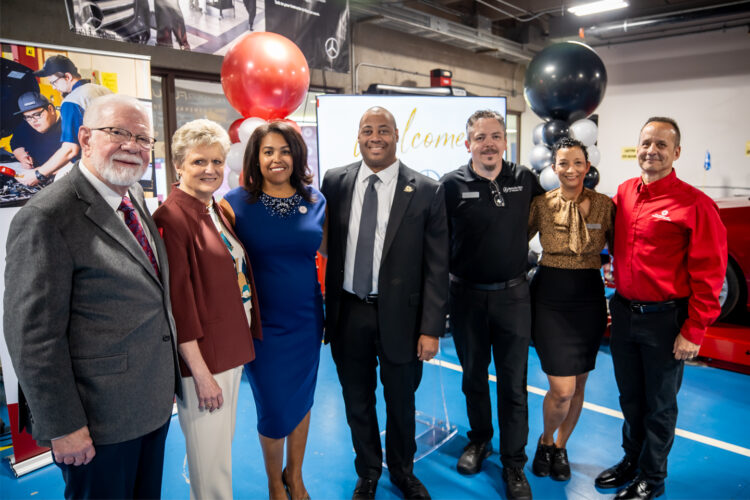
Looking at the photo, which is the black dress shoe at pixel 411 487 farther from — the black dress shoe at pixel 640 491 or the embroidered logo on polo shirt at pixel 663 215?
the embroidered logo on polo shirt at pixel 663 215

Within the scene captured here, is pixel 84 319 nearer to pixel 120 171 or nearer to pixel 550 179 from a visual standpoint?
pixel 120 171

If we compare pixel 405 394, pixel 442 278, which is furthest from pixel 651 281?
pixel 405 394

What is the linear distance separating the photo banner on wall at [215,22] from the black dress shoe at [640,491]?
4421 mm

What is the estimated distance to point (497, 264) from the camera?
7.86 ft

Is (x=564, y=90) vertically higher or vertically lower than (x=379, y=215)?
higher

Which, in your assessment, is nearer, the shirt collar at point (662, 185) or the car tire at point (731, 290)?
the shirt collar at point (662, 185)

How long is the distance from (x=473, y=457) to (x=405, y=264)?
1285 mm

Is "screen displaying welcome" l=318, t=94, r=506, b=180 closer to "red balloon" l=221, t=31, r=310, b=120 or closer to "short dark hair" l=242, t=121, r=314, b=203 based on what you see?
"red balloon" l=221, t=31, r=310, b=120

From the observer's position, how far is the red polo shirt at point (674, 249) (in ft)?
6.96

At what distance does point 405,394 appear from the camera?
2320 mm

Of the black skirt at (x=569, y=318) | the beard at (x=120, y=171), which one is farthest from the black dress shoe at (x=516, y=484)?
the beard at (x=120, y=171)

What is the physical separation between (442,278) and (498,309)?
0.39 meters

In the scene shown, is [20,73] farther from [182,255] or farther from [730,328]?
[730,328]

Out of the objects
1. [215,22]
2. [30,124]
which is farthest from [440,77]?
[30,124]
